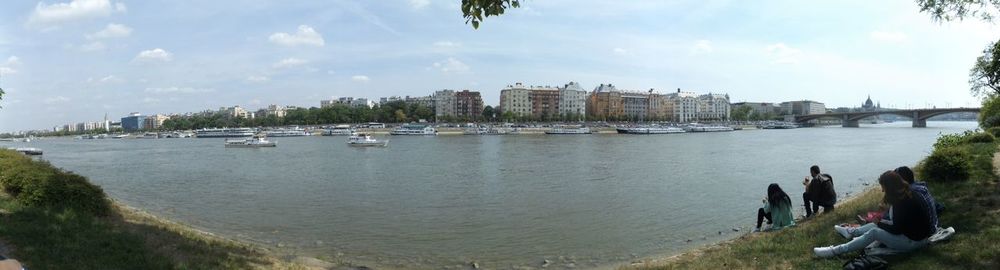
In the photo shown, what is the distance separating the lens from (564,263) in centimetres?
1201

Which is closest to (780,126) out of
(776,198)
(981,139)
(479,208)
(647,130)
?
(647,130)

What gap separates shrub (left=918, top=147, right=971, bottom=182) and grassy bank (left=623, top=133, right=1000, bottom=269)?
41 millimetres

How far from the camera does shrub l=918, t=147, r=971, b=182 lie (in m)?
12.1

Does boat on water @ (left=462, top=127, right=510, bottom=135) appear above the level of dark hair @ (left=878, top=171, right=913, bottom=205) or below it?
below

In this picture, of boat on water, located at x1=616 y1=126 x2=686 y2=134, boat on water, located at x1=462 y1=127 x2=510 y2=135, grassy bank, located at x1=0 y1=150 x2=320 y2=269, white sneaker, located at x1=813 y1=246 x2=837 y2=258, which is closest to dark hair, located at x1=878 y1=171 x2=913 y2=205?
white sneaker, located at x1=813 y1=246 x2=837 y2=258

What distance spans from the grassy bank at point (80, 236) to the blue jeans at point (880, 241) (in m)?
8.62

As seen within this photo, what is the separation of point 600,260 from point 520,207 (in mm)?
7889

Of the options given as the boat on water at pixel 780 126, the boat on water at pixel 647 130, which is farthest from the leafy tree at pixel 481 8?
the boat on water at pixel 780 126

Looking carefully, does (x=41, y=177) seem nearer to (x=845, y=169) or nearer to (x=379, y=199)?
(x=379, y=199)

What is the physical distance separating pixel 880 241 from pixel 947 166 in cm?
686

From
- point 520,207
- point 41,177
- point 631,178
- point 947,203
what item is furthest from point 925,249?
point 631,178

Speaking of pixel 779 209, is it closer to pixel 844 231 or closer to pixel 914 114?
pixel 844 231

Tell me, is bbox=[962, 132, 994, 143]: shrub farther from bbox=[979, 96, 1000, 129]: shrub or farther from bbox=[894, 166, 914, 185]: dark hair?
bbox=[894, 166, 914, 185]: dark hair

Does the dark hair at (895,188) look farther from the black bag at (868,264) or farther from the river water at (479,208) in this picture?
the river water at (479,208)
